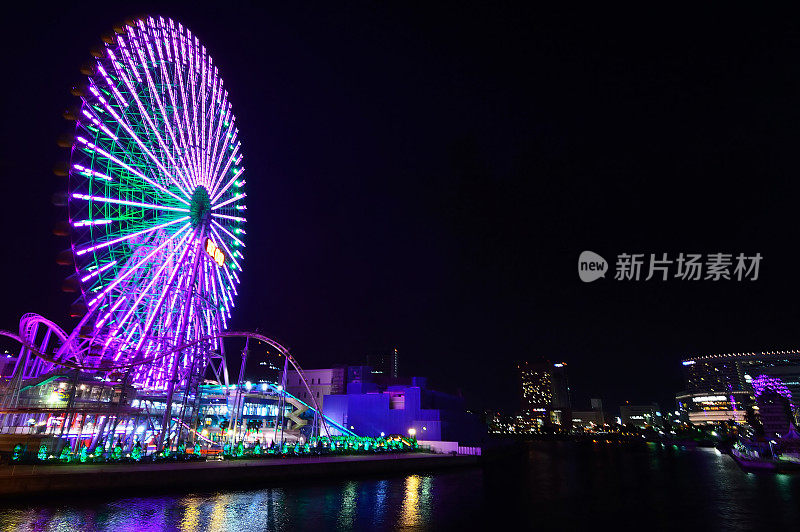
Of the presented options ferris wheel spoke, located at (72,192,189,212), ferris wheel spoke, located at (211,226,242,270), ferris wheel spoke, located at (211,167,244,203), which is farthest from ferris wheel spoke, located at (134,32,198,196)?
A: ferris wheel spoke, located at (211,226,242,270)

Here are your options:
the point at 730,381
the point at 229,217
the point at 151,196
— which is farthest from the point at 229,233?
the point at 730,381

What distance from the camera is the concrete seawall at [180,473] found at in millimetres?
25109

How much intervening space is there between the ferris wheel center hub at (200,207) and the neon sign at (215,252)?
2.11m

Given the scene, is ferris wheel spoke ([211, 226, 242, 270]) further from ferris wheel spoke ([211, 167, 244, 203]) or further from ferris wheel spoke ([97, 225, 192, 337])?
ferris wheel spoke ([97, 225, 192, 337])

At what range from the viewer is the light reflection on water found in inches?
874

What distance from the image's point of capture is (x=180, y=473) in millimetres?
30750

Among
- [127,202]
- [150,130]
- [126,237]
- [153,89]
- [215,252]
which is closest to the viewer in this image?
[127,202]

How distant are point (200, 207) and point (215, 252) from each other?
16.5ft

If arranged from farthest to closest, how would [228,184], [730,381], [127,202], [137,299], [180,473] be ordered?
[730,381]
[228,184]
[137,299]
[127,202]
[180,473]

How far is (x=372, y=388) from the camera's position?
73.2 metres

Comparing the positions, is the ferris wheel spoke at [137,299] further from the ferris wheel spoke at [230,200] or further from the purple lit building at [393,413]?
the purple lit building at [393,413]

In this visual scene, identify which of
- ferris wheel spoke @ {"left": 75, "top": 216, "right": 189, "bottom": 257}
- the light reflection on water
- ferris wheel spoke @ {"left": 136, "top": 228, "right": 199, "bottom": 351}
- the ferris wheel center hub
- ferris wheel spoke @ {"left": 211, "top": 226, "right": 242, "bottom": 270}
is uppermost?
the ferris wheel center hub

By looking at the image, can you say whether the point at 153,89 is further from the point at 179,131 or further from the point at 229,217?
the point at 229,217

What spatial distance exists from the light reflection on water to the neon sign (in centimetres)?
2305
